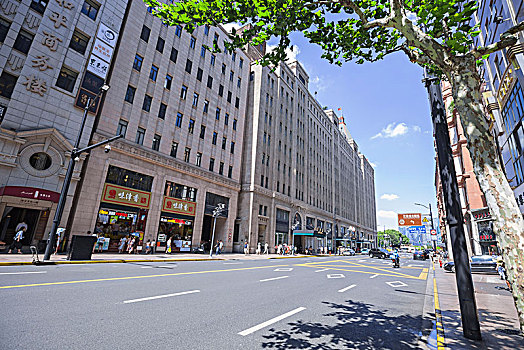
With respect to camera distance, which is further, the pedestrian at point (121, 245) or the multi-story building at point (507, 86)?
the pedestrian at point (121, 245)

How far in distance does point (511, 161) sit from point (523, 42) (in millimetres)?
8915

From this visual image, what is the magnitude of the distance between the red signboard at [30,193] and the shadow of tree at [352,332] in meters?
18.7

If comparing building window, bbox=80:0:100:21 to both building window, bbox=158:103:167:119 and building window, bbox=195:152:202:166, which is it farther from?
building window, bbox=195:152:202:166

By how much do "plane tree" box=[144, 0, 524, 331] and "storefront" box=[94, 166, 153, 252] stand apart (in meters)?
17.9

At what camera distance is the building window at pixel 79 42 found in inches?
772

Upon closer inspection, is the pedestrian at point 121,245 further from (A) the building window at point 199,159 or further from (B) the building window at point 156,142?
(A) the building window at point 199,159

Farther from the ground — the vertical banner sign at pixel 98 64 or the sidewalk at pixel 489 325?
A: the vertical banner sign at pixel 98 64

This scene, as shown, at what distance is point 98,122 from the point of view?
2072 centimetres

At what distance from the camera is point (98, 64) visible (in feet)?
67.5

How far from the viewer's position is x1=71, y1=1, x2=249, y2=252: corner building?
20875 mm

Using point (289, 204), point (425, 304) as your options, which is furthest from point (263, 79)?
point (425, 304)

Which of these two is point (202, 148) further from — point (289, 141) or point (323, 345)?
point (323, 345)

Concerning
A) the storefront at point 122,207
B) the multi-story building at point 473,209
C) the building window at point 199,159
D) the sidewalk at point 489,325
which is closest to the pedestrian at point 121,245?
the storefront at point 122,207

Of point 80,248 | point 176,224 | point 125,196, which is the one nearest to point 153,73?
point 125,196
